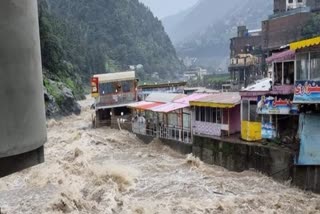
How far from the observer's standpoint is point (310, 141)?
15.2 m

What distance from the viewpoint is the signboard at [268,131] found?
17547 millimetres

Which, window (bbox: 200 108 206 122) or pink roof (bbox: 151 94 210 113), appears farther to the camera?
pink roof (bbox: 151 94 210 113)

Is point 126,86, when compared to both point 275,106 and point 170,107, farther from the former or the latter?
point 275,106

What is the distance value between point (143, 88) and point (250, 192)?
23702 mm

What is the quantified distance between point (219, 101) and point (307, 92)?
627cm

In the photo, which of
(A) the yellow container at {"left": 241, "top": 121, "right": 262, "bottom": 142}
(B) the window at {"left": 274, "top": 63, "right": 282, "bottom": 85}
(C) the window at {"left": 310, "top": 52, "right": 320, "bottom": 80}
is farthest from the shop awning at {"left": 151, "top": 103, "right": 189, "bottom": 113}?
(C) the window at {"left": 310, "top": 52, "right": 320, "bottom": 80}

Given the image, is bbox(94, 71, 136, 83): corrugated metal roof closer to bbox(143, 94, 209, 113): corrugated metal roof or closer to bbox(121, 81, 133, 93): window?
bbox(121, 81, 133, 93): window

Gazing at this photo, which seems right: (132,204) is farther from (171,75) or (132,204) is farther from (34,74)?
(171,75)

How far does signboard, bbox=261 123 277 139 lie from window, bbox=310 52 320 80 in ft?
11.2

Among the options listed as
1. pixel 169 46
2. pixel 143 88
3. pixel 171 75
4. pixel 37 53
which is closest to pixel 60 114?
pixel 143 88

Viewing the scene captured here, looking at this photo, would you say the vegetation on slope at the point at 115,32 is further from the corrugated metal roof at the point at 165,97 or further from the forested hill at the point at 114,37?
the corrugated metal roof at the point at 165,97

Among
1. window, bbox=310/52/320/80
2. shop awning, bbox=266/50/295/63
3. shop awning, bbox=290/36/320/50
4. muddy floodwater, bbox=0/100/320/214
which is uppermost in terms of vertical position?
shop awning, bbox=290/36/320/50

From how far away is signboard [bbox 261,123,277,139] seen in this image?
1755 cm

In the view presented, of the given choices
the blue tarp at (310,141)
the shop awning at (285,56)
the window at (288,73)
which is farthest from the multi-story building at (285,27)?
the blue tarp at (310,141)
